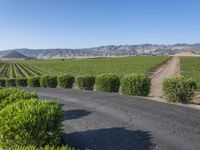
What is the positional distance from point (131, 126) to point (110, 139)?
1788 mm

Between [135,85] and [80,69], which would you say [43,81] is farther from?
[80,69]

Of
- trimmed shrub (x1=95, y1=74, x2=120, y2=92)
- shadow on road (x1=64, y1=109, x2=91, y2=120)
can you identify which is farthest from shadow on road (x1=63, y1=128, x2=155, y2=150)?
trimmed shrub (x1=95, y1=74, x2=120, y2=92)

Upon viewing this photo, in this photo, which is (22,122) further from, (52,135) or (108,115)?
(108,115)

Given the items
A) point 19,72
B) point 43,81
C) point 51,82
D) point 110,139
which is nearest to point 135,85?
point 110,139

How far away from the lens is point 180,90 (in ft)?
56.6

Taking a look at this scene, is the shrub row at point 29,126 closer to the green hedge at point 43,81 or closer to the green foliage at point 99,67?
the green hedge at point 43,81

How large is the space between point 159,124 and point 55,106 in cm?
470

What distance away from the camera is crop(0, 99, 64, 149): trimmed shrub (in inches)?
293

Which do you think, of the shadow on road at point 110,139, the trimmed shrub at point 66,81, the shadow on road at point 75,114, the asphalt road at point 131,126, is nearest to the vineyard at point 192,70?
the trimmed shrub at point 66,81

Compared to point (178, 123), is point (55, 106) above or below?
above

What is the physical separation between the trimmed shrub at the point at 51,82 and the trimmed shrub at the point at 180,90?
55.7 ft

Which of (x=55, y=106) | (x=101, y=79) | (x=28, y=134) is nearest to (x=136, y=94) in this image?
(x=101, y=79)

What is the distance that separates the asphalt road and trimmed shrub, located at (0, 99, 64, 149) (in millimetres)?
1648

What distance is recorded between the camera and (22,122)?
24.3ft
